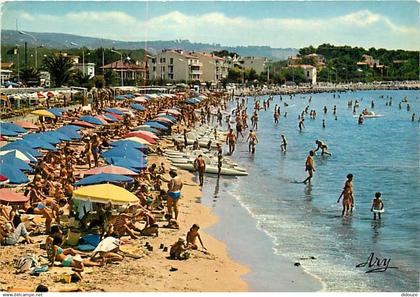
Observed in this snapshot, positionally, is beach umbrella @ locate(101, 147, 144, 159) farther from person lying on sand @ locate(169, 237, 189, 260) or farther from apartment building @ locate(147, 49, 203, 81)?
apartment building @ locate(147, 49, 203, 81)

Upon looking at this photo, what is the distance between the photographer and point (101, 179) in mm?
13750

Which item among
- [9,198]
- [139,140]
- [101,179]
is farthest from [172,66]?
[9,198]

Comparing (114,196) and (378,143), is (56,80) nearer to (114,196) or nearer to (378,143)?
(378,143)

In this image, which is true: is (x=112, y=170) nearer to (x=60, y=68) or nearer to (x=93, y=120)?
(x=93, y=120)

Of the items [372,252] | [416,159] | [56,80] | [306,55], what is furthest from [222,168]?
[306,55]

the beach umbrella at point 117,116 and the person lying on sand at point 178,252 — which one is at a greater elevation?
the beach umbrella at point 117,116

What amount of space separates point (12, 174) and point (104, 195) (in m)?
3.95

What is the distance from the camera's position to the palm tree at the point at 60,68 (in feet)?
175

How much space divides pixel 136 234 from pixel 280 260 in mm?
3138

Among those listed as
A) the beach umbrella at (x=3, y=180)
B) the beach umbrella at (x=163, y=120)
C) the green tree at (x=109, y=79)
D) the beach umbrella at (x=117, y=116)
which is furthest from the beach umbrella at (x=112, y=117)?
the green tree at (x=109, y=79)

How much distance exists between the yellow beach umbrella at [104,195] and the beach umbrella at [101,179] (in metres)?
1.15

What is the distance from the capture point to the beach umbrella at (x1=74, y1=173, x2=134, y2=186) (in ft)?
44.8

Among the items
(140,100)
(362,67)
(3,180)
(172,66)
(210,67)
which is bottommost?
(3,180)

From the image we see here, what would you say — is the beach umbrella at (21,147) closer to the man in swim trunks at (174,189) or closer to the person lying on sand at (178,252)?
the man in swim trunks at (174,189)
